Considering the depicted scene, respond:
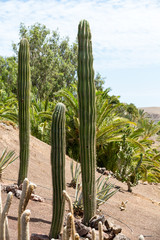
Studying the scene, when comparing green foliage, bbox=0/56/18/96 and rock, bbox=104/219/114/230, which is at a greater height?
green foliage, bbox=0/56/18/96

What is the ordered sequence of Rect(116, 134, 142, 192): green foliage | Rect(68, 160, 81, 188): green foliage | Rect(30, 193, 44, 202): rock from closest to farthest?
Rect(30, 193, 44, 202): rock < Rect(68, 160, 81, 188): green foliage < Rect(116, 134, 142, 192): green foliage

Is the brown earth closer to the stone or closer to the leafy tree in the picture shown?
the stone

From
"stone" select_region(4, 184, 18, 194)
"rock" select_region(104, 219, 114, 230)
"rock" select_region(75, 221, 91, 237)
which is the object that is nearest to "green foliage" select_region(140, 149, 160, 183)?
"stone" select_region(4, 184, 18, 194)

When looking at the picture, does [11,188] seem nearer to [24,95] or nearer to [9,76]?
[24,95]

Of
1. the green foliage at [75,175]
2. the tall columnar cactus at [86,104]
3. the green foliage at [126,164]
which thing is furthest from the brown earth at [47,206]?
the tall columnar cactus at [86,104]

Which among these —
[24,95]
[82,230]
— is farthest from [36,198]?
[24,95]

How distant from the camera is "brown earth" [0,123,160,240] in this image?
16.3 ft

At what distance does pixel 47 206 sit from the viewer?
18.1 feet

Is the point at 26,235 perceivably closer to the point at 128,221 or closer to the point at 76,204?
the point at 76,204

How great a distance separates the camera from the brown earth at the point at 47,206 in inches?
195

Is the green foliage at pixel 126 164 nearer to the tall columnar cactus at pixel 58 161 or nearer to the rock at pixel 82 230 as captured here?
the rock at pixel 82 230

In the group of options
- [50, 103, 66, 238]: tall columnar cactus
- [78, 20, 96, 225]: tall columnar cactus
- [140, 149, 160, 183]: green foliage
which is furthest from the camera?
[140, 149, 160, 183]: green foliage

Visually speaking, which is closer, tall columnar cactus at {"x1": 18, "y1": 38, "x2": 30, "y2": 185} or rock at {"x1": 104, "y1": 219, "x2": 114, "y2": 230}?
rock at {"x1": 104, "y1": 219, "x2": 114, "y2": 230}

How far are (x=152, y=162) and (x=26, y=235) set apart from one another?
1113 centimetres
